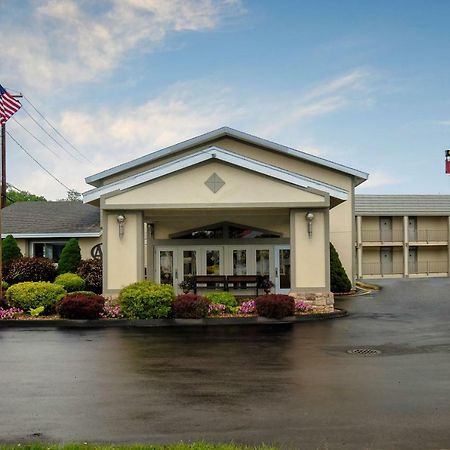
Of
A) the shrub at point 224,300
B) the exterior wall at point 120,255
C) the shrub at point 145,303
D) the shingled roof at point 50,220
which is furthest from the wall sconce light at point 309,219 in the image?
the shingled roof at point 50,220

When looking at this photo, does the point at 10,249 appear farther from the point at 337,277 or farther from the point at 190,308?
the point at 337,277

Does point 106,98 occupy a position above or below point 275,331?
above

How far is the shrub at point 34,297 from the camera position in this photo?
18062mm

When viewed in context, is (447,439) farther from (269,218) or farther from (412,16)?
(269,218)

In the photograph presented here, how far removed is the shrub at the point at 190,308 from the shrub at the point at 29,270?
12.6 meters

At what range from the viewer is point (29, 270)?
27250 millimetres

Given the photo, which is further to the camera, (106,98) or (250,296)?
(106,98)

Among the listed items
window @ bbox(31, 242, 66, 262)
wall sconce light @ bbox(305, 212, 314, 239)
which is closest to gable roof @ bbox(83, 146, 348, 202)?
wall sconce light @ bbox(305, 212, 314, 239)

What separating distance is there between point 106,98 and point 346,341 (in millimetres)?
17150

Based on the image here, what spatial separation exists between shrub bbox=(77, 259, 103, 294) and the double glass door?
373cm

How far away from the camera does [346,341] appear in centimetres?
1341

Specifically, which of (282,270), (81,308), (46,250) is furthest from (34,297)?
(46,250)

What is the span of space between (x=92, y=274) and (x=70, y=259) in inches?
103

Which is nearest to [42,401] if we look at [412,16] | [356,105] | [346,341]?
[346,341]
